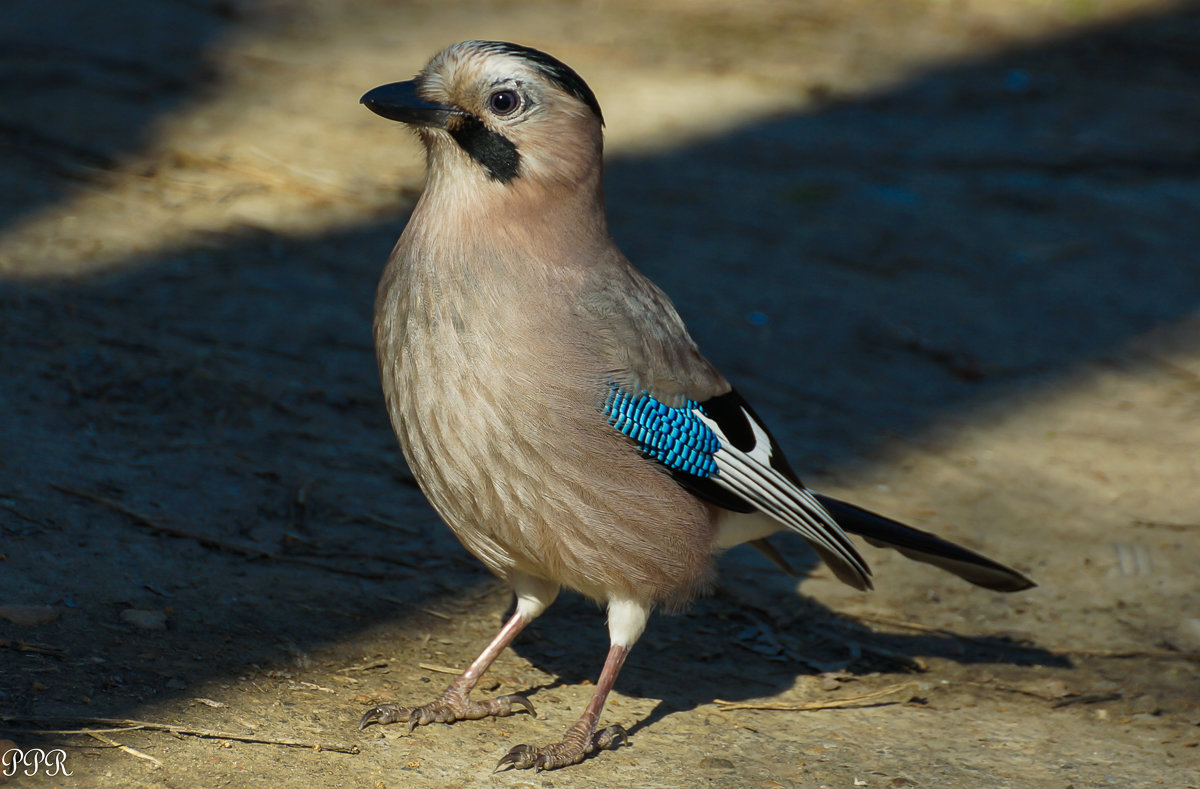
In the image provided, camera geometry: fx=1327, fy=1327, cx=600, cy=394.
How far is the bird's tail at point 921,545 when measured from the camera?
4238 mm

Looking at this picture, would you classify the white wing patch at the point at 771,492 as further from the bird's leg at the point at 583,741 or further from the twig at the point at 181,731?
the twig at the point at 181,731

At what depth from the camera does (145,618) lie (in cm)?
372

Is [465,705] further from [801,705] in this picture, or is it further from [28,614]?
[28,614]

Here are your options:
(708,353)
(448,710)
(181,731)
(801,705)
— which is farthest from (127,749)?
(708,353)

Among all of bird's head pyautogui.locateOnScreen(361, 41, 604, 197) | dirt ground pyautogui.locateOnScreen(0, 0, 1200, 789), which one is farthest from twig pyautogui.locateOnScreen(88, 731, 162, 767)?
bird's head pyautogui.locateOnScreen(361, 41, 604, 197)

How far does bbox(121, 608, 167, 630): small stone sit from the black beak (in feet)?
5.06

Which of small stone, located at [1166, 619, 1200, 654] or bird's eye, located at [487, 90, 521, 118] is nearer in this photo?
bird's eye, located at [487, 90, 521, 118]

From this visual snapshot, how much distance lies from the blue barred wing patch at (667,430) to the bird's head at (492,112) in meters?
0.64

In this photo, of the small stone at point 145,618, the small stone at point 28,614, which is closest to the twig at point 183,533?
the small stone at point 145,618

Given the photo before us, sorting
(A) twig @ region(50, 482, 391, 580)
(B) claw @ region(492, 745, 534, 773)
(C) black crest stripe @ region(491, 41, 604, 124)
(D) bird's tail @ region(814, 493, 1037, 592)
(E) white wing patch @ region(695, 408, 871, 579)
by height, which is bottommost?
(B) claw @ region(492, 745, 534, 773)

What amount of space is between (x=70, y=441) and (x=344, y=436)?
101 cm

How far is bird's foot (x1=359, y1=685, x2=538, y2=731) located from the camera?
3584 millimetres

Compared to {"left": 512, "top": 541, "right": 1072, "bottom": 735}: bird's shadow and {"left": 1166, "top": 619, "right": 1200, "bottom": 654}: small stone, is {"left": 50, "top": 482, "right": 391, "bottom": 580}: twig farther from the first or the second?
{"left": 1166, "top": 619, "right": 1200, "bottom": 654}: small stone

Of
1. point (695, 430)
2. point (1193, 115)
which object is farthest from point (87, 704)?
point (1193, 115)
